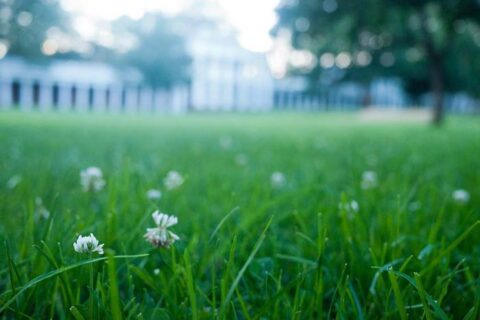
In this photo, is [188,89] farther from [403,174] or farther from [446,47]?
[403,174]

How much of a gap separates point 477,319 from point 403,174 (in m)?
2.16

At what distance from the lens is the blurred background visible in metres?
14.4

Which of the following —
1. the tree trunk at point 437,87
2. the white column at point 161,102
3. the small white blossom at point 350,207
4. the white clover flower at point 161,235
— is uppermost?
the tree trunk at point 437,87

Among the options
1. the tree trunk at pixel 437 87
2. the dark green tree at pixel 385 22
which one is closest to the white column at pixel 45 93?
the dark green tree at pixel 385 22

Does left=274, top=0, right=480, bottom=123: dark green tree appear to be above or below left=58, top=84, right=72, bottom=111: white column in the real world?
above

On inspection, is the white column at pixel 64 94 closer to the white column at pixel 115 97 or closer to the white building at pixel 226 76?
the white column at pixel 115 97

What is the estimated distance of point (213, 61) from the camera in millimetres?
52250

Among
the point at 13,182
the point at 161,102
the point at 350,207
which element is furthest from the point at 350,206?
the point at 161,102

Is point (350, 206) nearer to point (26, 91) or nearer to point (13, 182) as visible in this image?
point (13, 182)

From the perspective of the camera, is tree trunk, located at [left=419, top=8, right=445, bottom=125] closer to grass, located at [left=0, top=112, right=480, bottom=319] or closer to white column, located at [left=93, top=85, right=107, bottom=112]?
grass, located at [left=0, top=112, right=480, bottom=319]

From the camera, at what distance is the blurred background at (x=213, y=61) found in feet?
47.2

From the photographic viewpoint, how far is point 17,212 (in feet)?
4.95

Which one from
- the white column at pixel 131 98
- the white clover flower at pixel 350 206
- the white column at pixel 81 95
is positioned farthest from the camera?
the white column at pixel 131 98

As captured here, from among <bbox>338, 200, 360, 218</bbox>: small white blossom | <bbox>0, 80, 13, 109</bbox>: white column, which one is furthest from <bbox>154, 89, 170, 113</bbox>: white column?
<bbox>338, 200, 360, 218</bbox>: small white blossom
